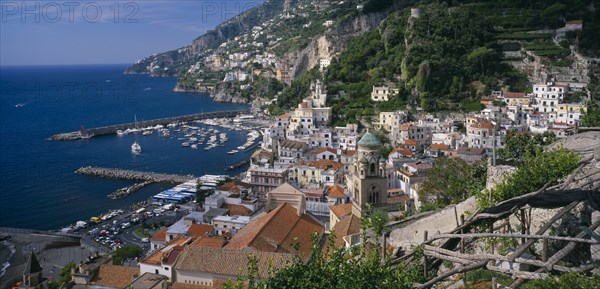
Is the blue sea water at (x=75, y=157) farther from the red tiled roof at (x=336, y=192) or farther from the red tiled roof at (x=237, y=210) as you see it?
the red tiled roof at (x=336, y=192)

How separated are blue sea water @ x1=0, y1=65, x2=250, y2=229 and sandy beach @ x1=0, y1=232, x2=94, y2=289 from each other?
9.04 feet

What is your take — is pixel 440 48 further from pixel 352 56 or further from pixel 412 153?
pixel 412 153

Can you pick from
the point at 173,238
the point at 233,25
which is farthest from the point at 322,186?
the point at 233,25

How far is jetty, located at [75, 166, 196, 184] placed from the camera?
38.8 metres

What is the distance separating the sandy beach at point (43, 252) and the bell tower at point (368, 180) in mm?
13676

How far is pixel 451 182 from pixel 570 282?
12.9 m

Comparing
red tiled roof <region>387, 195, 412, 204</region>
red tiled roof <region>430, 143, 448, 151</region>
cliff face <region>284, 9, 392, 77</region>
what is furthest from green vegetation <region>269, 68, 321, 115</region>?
red tiled roof <region>387, 195, 412, 204</region>

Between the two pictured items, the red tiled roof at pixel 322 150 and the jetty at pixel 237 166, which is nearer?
Result: the red tiled roof at pixel 322 150

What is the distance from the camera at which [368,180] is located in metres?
17.5

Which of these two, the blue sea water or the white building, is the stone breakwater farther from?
the white building

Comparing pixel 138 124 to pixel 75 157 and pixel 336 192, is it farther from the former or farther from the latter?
pixel 336 192

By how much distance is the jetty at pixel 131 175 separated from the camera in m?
38.8

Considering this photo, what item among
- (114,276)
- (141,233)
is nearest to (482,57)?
(141,233)

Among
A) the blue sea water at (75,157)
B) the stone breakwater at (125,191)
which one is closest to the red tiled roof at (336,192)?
the blue sea water at (75,157)
